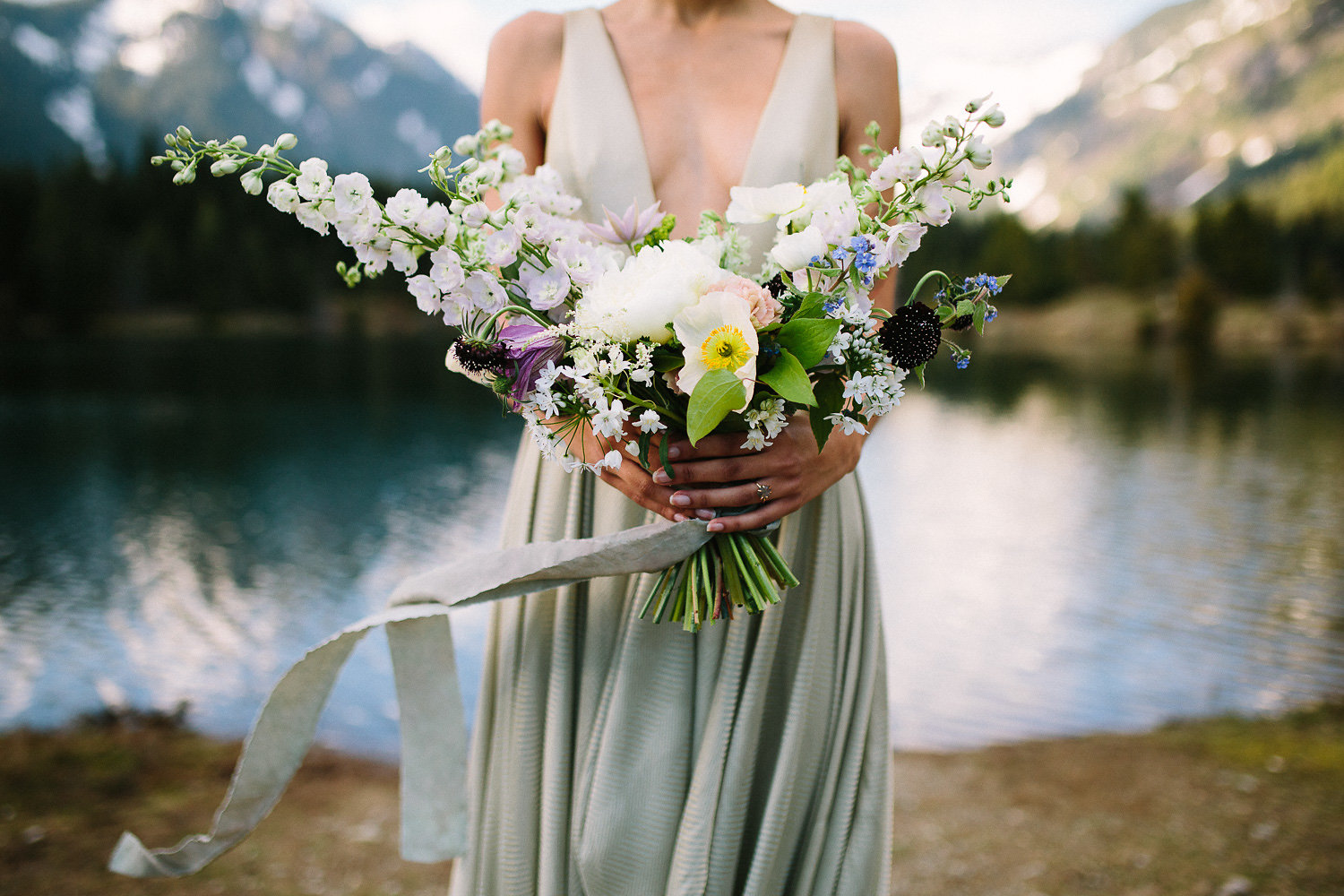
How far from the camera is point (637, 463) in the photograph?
5.42ft

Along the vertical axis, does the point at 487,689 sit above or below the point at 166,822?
above

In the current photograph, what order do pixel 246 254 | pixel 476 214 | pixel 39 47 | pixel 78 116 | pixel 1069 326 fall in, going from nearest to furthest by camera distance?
pixel 476 214, pixel 246 254, pixel 1069 326, pixel 78 116, pixel 39 47

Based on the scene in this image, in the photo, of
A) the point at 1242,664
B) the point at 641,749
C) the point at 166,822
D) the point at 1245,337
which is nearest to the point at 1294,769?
the point at 1242,664

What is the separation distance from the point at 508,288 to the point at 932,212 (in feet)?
2.27

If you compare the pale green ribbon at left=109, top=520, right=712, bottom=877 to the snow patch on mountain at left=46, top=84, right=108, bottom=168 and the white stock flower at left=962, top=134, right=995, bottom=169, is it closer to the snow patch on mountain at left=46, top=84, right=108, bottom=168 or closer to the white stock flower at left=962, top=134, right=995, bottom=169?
the white stock flower at left=962, top=134, right=995, bottom=169

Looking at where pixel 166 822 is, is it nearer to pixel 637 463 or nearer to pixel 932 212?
pixel 637 463

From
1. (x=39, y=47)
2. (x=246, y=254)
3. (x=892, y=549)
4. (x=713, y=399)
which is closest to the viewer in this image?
(x=713, y=399)

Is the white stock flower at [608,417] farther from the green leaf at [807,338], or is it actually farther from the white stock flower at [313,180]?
the white stock flower at [313,180]

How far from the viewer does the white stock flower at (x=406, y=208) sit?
1.42m

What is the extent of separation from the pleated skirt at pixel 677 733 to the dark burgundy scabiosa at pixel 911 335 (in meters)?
0.53

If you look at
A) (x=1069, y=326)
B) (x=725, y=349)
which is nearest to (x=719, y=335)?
(x=725, y=349)

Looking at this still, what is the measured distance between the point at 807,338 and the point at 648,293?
0.83 feet

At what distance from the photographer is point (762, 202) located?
1527 mm

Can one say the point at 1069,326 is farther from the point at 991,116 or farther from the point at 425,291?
the point at 425,291
